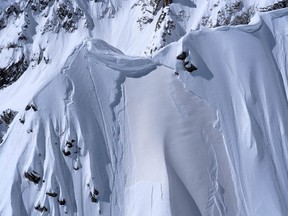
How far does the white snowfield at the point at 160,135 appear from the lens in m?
10.7

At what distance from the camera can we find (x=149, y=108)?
11812mm

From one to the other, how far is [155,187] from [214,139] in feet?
7.82

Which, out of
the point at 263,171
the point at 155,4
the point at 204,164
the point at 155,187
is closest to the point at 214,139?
the point at 204,164

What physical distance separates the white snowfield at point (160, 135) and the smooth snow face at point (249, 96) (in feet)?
0.11

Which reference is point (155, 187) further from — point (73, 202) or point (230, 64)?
point (230, 64)

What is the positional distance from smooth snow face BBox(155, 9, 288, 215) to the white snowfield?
34mm

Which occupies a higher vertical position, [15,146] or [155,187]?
[15,146]

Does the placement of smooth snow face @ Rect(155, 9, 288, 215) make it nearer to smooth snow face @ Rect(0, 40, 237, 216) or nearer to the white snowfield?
the white snowfield

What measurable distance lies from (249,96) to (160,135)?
127 inches

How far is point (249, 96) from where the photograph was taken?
1183cm

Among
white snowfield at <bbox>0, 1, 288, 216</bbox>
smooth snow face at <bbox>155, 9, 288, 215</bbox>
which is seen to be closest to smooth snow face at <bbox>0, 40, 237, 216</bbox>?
white snowfield at <bbox>0, 1, 288, 216</bbox>

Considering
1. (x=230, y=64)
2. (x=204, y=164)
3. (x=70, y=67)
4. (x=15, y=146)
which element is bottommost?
(x=204, y=164)

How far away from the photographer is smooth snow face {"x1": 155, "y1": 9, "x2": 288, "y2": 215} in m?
10.7

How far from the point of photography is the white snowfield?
10.7 m
